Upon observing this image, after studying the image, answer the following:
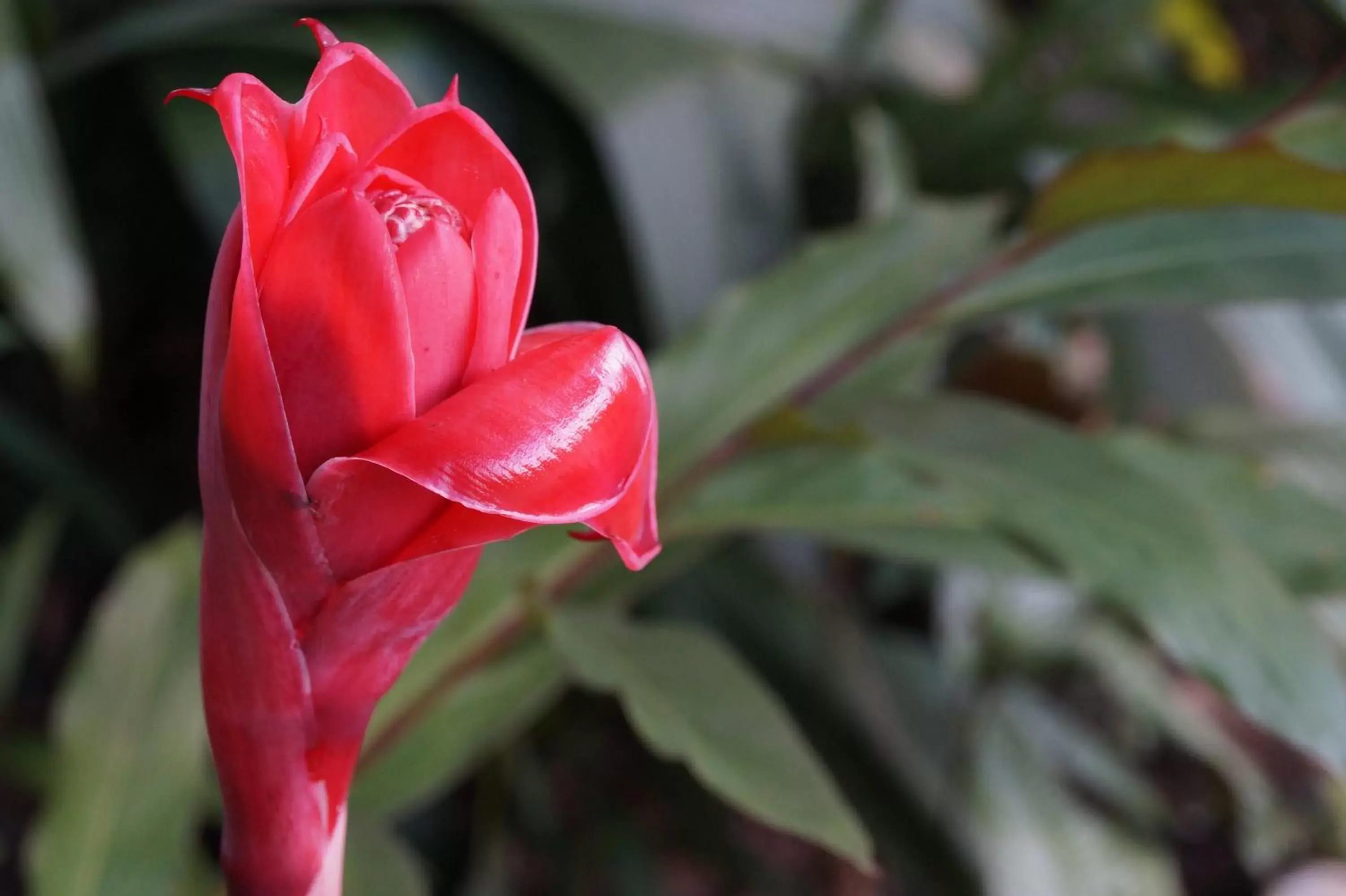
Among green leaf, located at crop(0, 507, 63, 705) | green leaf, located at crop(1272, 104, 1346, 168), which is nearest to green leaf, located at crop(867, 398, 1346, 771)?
green leaf, located at crop(1272, 104, 1346, 168)

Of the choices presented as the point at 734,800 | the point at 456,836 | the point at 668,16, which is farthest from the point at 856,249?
the point at 456,836

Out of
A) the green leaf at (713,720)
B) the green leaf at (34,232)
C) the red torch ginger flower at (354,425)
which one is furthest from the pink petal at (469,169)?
the green leaf at (34,232)

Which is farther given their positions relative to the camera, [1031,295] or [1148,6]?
[1148,6]

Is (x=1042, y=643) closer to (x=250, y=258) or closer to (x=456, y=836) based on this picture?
(x=456, y=836)

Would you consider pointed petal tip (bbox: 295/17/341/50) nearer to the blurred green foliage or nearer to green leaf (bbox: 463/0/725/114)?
the blurred green foliage

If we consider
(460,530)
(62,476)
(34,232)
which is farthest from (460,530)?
(62,476)

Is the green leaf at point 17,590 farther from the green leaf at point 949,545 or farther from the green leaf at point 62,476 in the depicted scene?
the green leaf at point 949,545
